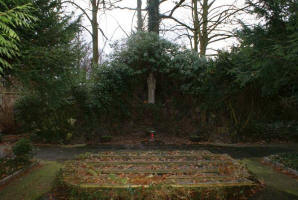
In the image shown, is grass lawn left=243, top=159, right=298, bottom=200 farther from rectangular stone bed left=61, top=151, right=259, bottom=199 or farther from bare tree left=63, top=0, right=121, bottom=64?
bare tree left=63, top=0, right=121, bottom=64

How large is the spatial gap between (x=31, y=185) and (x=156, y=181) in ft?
8.52

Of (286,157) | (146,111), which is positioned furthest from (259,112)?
(146,111)

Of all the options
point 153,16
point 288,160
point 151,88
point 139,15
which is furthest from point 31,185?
point 139,15

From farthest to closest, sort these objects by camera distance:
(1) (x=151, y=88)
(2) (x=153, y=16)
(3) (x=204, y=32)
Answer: (3) (x=204, y=32) → (2) (x=153, y=16) → (1) (x=151, y=88)

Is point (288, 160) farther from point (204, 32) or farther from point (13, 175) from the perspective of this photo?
point (204, 32)

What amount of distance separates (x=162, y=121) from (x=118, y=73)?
3.26 metres

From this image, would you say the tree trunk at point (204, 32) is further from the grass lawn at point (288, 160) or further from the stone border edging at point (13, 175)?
the stone border edging at point (13, 175)

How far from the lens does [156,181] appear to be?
3.22 m

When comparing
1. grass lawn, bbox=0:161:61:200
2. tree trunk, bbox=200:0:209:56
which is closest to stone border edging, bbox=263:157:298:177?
grass lawn, bbox=0:161:61:200

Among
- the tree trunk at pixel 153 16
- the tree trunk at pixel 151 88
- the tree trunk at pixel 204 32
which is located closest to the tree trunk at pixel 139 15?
the tree trunk at pixel 153 16

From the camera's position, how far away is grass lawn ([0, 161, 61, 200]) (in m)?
3.51

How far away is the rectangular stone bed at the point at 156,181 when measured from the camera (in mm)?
3025

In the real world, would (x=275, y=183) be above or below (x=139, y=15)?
below

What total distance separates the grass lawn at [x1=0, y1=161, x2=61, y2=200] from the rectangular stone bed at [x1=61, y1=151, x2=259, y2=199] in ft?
1.87
